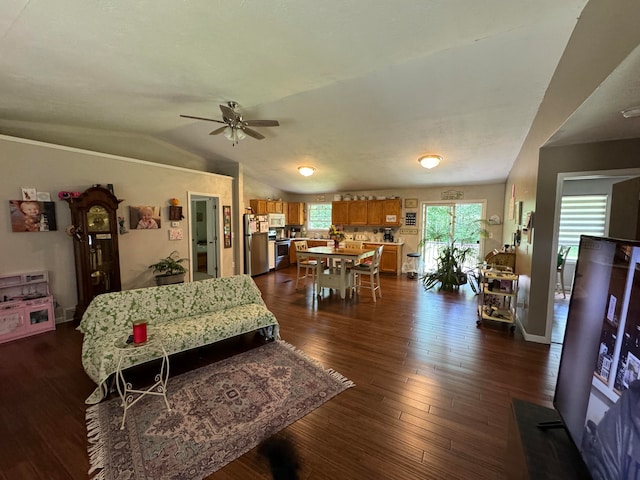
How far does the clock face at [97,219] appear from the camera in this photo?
3.91 meters

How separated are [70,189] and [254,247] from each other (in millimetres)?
3566

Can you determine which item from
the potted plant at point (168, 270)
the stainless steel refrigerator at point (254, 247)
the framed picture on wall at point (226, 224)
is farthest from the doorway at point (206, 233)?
the stainless steel refrigerator at point (254, 247)

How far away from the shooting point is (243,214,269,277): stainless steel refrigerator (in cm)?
662

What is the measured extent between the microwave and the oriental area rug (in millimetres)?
4930

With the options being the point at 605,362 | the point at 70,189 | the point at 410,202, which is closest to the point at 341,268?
the point at 410,202

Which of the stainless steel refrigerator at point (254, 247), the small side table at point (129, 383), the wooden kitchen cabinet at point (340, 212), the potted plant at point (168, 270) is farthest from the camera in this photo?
the wooden kitchen cabinet at point (340, 212)

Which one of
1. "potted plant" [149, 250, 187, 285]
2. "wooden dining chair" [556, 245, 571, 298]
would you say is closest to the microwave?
"potted plant" [149, 250, 187, 285]

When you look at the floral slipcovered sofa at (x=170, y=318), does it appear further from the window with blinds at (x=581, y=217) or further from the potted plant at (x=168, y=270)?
the window with blinds at (x=581, y=217)

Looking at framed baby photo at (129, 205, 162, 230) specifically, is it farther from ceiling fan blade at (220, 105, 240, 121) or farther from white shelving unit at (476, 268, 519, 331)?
white shelving unit at (476, 268, 519, 331)

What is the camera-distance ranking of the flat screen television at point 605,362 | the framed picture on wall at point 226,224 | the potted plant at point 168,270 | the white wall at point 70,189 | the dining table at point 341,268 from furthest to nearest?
the framed picture on wall at point 226,224 < the potted plant at point 168,270 < the dining table at point 341,268 < the white wall at point 70,189 < the flat screen television at point 605,362

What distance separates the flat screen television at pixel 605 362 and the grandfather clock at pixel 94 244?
511cm

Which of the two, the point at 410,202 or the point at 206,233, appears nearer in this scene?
the point at 206,233

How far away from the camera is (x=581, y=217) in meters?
5.29

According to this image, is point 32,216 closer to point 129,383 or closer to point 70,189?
point 70,189
